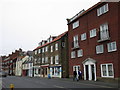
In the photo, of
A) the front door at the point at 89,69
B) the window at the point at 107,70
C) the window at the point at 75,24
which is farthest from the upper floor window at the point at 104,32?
the window at the point at 75,24

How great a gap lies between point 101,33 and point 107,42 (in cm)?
182

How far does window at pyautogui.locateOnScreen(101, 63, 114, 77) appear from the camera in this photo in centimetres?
2265

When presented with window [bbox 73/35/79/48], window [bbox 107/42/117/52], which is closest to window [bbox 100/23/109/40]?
window [bbox 107/42/117/52]

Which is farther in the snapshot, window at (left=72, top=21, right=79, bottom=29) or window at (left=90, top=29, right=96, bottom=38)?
window at (left=72, top=21, right=79, bottom=29)

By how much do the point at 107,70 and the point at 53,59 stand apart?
22147 mm

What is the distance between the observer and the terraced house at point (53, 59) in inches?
1547

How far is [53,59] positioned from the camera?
43.7 metres

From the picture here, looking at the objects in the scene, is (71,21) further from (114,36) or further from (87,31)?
(114,36)

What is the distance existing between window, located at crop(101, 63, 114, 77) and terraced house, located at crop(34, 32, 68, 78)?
1517cm

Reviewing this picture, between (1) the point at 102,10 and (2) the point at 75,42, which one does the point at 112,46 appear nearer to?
(1) the point at 102,10

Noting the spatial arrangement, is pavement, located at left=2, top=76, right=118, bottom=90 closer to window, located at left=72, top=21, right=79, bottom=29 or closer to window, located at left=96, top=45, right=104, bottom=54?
window, located at left=96, top=45, right=104, bottom=54

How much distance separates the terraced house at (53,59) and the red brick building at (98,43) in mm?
6164

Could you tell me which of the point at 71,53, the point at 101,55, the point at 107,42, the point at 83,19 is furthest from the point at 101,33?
the point at 71,53

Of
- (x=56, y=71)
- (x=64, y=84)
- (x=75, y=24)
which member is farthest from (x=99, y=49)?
(x=56, y=71)
